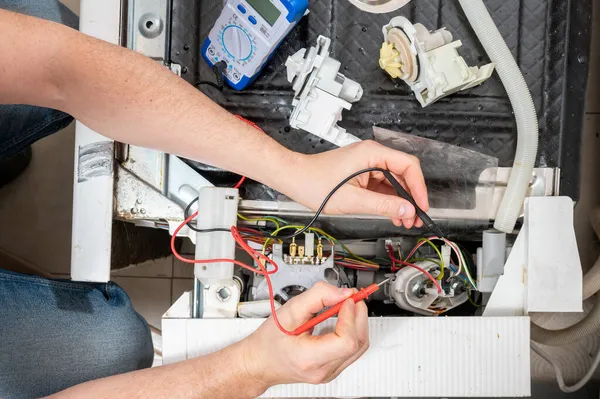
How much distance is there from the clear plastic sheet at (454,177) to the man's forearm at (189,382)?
0.51 meters

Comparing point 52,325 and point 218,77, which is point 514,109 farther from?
point 52,325

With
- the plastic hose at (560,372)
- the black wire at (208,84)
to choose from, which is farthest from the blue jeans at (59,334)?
the plastic hose at (560,372)

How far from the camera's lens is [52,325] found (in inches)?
46.2

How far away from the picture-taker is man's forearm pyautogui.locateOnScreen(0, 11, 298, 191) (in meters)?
0.89

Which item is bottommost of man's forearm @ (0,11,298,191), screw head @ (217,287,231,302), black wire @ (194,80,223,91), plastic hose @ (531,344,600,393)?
Answer: plastic hose @ (531,344,600,393)

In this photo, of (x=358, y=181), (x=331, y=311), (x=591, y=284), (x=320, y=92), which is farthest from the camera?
(x=591, y=284)

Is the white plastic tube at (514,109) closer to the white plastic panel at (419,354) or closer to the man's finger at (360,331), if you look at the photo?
the white plastic panel at (419,354)

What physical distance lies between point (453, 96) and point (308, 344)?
0.63 meters

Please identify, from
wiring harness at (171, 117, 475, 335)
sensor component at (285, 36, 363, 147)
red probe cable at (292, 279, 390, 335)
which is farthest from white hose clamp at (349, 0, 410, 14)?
red probe cable at (292, 279, 390, 335)

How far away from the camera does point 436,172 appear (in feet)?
3.97

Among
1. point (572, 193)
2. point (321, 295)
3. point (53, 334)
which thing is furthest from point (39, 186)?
point (572, 193)

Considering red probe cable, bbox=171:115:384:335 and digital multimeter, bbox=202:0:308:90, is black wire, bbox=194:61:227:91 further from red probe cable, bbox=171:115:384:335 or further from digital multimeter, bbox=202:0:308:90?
red probe cable, bbox=171:115:384:335

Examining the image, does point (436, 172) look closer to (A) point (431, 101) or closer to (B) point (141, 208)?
(A) point (431, 101)

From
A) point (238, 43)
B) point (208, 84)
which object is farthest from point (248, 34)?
point (208, 84)
